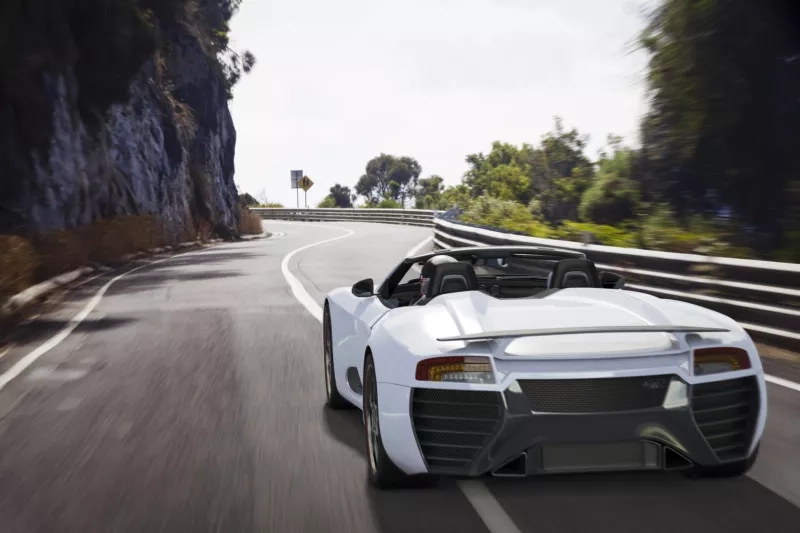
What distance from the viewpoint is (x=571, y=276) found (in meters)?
5.73

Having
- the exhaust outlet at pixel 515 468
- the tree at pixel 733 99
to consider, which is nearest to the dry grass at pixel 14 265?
the exhaust outlet at pixel 515 468

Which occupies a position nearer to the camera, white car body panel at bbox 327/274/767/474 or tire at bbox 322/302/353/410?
white car body panel at bbox 327/274/767/474

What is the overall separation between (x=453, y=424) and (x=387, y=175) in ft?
489

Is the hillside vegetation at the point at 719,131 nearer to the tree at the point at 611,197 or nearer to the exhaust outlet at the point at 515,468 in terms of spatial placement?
the tree at the point at 611,197

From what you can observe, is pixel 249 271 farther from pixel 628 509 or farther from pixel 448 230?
pixel 628 509

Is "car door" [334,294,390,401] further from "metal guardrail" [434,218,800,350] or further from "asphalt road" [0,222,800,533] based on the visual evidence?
"metal guardrail" [434,218,800,350]

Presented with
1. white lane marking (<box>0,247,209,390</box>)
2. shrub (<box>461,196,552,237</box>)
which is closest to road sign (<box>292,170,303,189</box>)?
shrub (<box>461,196,552,237</box>)

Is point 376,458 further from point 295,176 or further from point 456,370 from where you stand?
point 295,176

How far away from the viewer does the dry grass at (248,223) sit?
162ft

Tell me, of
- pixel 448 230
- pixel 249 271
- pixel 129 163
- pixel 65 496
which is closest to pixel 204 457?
pixel 65 496

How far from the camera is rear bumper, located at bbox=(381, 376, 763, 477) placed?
4.16 meters

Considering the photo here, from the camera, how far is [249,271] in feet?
70.1

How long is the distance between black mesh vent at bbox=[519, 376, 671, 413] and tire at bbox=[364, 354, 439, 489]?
0.67 m

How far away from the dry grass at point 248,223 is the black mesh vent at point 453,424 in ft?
147
